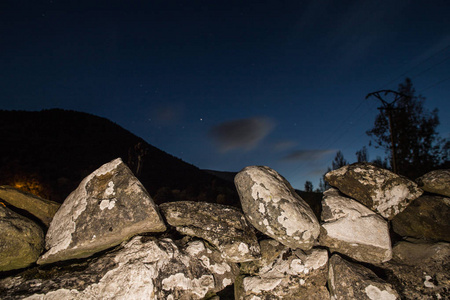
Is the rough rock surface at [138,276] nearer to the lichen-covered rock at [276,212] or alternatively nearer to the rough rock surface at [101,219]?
the rough rock surface at [101,219]

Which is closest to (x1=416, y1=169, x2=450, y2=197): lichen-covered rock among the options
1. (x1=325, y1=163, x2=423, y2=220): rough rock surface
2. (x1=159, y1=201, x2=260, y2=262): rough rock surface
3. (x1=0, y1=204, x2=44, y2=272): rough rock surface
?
(x1=325, y1=163, x2=423, y2=220): rough rock surface

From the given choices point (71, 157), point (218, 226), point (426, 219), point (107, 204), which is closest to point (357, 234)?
point (426, 219)

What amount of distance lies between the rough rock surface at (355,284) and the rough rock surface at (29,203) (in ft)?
14.4

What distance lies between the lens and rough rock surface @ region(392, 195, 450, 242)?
3369 millimetres

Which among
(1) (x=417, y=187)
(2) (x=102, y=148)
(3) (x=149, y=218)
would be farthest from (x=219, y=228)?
(2) (x=102, y=148)

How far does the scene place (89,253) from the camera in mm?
2879

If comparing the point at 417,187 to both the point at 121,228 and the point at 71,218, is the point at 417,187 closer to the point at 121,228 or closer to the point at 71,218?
the point at 121,228

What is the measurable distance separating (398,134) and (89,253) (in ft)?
80.5

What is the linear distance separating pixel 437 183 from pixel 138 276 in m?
4.97

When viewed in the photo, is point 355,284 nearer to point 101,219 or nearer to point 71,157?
point 101,219

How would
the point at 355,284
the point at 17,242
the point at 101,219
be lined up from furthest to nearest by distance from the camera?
the point at 101,219, the point at 355,284, the point at 17,242

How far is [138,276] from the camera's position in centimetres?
239

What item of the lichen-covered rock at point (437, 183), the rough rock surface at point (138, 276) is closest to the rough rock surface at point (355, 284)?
the rough rock surface at point (138, 276)

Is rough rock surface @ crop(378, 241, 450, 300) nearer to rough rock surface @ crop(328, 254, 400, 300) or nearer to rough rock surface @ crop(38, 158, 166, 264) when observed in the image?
rough rock surface @ crop(328, 254, 400, 300)
